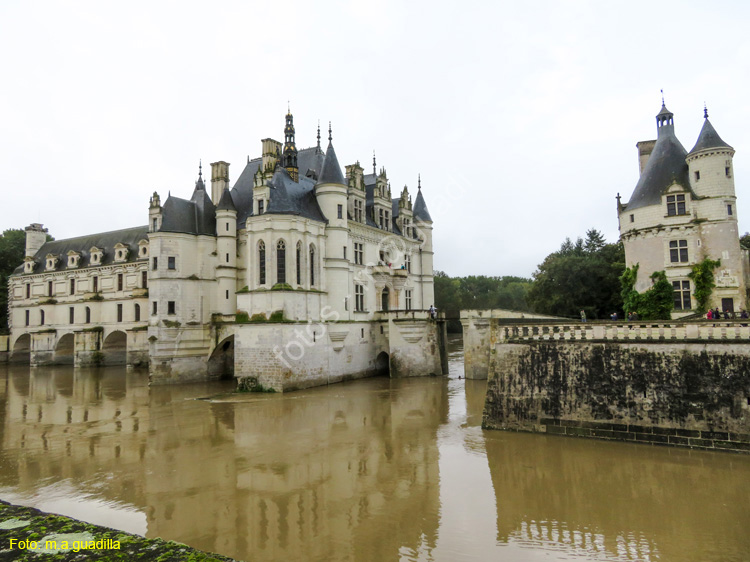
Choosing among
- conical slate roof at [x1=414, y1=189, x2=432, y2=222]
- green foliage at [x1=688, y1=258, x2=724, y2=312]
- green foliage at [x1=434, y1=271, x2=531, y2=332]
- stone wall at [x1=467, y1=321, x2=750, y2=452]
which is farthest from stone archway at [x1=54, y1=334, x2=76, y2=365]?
green foliage at [x1=688, y1=258, x2=724, y2=312]

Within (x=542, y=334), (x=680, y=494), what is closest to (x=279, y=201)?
(x=542, y=334)

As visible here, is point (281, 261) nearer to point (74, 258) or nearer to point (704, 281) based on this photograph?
point (704, 281)

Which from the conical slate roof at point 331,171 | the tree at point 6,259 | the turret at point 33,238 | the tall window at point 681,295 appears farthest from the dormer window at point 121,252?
the tall window at point 681,295

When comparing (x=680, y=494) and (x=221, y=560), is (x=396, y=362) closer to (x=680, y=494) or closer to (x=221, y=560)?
(x=680, y=494)

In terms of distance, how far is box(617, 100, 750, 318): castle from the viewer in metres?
22.0

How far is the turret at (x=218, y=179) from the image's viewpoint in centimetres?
3384

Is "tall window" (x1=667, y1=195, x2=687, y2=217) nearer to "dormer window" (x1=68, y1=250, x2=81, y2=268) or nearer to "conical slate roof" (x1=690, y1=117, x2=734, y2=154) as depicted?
"conical slate roof" (x1=690, y1=117, x2=734, y2=154)

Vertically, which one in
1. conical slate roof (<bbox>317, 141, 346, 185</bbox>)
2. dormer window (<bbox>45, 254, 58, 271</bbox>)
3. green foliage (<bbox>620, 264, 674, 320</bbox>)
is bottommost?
green foliage (<bbox>620, 264, 674, 320</bbox>)

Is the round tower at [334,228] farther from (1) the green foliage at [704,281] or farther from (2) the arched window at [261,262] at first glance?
(1) the green foliage at [704,281]

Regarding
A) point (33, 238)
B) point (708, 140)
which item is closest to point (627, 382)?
point (708, 140)

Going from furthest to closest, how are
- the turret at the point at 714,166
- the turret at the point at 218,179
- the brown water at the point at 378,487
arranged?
the turret at the point at 218,179 → the turret at the point at 714,166 → the brown water at the point at 378,487

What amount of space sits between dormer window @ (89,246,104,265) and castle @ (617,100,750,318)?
42904 mm

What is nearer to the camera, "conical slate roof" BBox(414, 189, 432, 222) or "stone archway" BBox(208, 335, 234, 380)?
"stone archway" BBox(208, 335, 234, 380)

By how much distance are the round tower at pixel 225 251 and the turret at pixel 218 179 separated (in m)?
2.21
